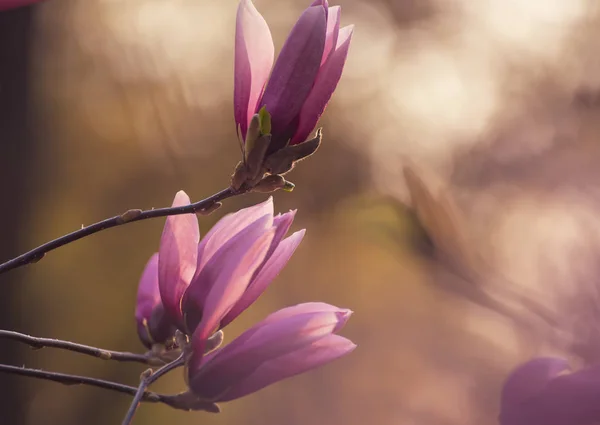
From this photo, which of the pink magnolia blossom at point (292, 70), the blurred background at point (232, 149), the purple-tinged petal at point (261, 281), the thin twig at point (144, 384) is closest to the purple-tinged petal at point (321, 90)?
the pink magnolia blossom at point (292, 70)

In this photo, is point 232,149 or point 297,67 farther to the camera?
point 232,149

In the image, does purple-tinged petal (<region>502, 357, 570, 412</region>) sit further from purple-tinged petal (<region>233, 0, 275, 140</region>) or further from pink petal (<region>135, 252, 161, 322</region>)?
pink petal (<region>135, 252, 161, 322</region>)

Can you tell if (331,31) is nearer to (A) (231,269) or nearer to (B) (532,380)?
(A) (231,269)

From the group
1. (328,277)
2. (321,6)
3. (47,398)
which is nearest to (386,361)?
(328,277)

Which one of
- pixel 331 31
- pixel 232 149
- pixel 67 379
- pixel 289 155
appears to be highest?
pixel 232 149

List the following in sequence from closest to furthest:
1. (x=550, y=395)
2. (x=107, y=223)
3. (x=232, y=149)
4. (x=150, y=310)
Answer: (x=550, y=395), (x=107, y=223), (x=150, y=310), (x=232, y=149)

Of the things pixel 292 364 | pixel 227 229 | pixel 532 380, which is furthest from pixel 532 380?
pixel 227 229

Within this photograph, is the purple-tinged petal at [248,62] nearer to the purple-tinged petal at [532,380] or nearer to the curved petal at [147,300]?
the curved petal at [147,300]
